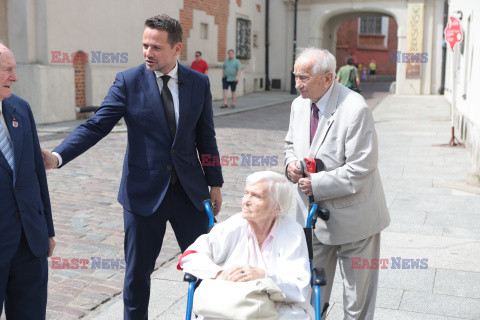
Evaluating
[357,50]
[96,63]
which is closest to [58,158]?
[96,63]

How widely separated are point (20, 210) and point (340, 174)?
5.37 ft

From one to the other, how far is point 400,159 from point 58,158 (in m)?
8.43

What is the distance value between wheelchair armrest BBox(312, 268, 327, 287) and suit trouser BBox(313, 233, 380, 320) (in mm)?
439

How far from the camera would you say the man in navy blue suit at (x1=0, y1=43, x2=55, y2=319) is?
2711mm

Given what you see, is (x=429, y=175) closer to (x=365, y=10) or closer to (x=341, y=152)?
(x=341, y=152)

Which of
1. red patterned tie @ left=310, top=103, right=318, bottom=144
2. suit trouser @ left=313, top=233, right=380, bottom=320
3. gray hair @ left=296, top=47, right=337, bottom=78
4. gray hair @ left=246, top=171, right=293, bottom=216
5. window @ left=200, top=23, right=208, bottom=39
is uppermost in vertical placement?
window @ left=200, top=23, right=208, bottom=39

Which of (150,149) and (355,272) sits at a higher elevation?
(150,149)

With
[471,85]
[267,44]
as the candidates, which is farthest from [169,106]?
[267,44]

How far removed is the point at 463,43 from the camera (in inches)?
596

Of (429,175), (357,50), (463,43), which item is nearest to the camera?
(429,175)

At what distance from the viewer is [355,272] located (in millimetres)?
3453

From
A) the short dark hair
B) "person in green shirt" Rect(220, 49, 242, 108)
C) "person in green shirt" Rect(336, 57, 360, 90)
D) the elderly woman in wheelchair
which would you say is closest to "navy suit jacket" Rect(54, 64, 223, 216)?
the short dark hair

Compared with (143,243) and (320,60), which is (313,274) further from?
(320,60)

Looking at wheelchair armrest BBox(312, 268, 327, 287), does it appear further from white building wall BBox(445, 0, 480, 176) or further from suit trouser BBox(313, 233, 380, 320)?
white building wall BBox(445, 0, 480, 176)
